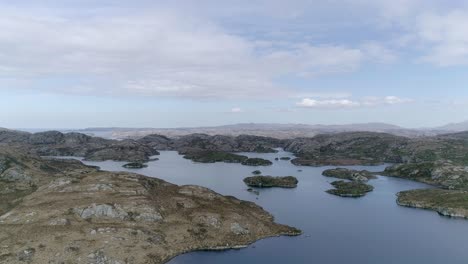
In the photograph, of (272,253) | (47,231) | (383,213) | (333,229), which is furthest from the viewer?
(383,213)

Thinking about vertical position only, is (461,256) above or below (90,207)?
below

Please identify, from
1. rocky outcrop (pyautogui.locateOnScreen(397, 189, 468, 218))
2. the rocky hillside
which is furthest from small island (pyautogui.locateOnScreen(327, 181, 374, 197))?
the rocky hillside

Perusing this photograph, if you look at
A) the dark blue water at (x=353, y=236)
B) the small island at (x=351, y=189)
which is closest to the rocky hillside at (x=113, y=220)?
the dark blue water at (x=353, y=236)

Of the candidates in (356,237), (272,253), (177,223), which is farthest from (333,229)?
(177,223)

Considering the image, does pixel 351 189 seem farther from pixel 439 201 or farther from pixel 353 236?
pixel 353 236

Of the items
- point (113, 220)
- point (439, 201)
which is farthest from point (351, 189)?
point (113, 220)

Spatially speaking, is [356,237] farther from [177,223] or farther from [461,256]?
[177,223]

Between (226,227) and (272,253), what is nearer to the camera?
(272,253)
